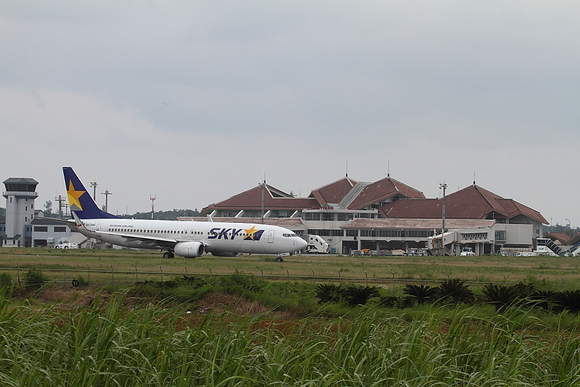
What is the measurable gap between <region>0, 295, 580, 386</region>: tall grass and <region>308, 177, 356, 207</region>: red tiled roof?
111785 millimetres

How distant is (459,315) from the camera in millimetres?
14062

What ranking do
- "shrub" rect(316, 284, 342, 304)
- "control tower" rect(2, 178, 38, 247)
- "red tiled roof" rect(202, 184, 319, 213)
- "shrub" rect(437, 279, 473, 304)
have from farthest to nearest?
"control tower" rect(2, 178, 38, 247) < "red tiled roof" rect(202, 184, 319, 213) < "shrub" rect(316, 284, 342, 304) < "shrub" rect(437, 279, 473, 304)

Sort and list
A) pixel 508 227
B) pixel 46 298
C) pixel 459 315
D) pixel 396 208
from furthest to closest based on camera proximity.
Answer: pixel 396 208
pixel 508 227
pixel 46 298
pixel 459 315

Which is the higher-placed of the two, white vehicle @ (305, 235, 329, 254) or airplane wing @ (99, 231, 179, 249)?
airplane wing @ (99, 231, 179, 249)

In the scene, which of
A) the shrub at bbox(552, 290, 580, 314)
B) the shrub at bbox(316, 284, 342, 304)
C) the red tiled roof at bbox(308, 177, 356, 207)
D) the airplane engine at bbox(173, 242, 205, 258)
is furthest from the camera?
the red tiled roof at bbox(308, 177, 356, 207)

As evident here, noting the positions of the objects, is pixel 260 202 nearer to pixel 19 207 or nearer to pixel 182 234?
pixel 19 207

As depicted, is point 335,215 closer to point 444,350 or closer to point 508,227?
point 508,227

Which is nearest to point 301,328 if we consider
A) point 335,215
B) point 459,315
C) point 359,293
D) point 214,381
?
point 214,381

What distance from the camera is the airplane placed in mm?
54156

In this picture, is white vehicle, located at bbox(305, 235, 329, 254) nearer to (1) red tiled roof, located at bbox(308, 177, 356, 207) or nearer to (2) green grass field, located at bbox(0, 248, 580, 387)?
(1) red tiled roof, located at bbox(308, 177, 356, 207)

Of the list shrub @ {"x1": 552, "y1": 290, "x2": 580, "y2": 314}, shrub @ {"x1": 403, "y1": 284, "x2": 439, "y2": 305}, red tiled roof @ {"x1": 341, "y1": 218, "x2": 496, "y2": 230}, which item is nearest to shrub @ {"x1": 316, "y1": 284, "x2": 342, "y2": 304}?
shrub @ {"x1": 403, "y1": 284, "x2": 439, "y2": 305}

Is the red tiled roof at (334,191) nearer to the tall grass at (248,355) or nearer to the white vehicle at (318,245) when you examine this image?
the white vehicle at (318,245)

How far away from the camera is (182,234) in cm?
A: 5647

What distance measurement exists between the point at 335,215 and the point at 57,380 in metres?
99.2
